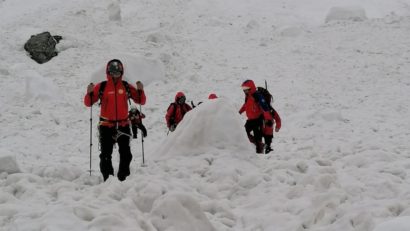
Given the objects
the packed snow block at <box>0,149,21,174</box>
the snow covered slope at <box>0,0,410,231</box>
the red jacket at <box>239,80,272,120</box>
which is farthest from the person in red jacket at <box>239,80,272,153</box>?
the packed snow block at <box>0,149,21,174</box>

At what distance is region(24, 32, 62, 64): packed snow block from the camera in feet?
73.9

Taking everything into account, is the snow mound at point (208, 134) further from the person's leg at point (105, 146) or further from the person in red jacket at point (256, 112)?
the person in red jacket at point (256, 112)

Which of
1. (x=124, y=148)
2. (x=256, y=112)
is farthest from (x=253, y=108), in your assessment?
(x=124, y=148)

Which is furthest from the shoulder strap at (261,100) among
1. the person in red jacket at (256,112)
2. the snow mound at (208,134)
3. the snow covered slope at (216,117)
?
the snow mound at (208,134)

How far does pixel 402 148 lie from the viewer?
356 inches

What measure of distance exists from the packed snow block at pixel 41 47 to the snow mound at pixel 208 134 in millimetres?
15404

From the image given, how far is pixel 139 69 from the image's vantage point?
20953 mm

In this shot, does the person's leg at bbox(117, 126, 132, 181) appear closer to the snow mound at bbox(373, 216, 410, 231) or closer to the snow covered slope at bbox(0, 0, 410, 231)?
the snow covered slope at bbox(0, 0, 410, 231)

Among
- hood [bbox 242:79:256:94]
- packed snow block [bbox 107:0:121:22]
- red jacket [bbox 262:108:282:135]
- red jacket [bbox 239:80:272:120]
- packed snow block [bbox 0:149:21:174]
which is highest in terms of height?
packed snow block [bbox 107:0:121:22]

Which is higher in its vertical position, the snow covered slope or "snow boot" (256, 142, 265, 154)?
the snow covered slope

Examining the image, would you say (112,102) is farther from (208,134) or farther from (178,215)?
(178,215)

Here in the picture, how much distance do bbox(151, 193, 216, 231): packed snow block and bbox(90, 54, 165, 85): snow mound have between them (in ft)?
47.8

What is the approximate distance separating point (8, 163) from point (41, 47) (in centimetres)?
1652

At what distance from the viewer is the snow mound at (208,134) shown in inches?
356
